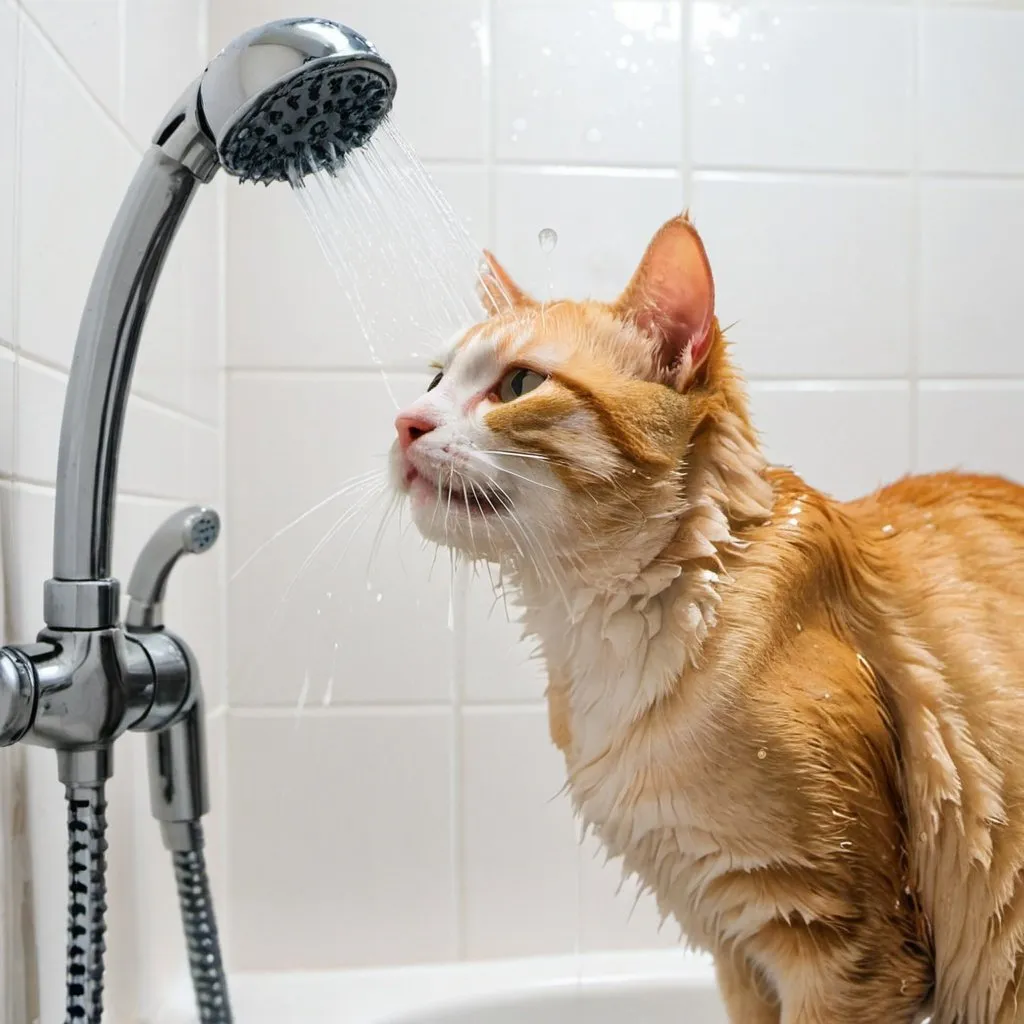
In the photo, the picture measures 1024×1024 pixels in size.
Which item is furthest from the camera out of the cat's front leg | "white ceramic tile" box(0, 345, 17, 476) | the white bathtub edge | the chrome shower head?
the white bathtub edge

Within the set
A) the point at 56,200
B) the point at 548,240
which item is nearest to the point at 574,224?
the point at 548,240

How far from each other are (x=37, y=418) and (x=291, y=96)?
0.28 metres

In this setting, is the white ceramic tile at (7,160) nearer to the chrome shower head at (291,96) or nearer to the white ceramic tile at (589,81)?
the chrome shower head at (291,96)

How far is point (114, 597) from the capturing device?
1.82ft

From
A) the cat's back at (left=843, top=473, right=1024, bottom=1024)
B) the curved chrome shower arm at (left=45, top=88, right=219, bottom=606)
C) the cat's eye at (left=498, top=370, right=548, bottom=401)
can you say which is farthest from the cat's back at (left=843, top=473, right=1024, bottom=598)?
the curved chrome shower arm at (left=45, top=88, right=219, bottom=606)

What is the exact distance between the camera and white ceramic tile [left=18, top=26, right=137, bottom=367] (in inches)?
24.9

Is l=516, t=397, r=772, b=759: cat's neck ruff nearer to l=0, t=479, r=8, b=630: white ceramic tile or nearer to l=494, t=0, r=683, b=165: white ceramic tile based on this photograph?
l=0, t=479, r=8, b=630: white ceramic tile

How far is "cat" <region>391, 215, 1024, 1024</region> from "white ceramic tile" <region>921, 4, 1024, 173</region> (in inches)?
25.1

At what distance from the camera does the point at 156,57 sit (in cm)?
94

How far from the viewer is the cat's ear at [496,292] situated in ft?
2.46

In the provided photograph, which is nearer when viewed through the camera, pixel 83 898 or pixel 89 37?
pixel 83 898

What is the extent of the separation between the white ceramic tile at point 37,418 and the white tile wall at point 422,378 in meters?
0.41

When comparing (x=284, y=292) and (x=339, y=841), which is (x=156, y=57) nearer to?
(x=284, y=292)

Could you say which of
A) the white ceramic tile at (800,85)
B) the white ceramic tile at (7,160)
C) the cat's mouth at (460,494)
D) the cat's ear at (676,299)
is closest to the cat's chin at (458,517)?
the cat's mouth at (460,494)
